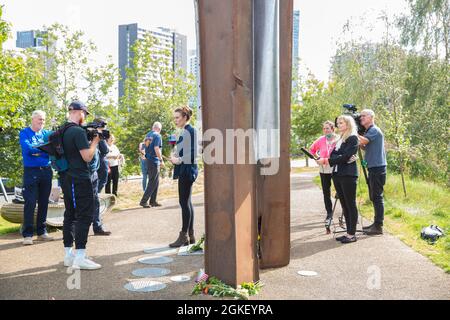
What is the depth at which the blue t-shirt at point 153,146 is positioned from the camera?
10.7 meters

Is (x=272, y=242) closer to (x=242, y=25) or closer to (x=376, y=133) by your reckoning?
(x=242, y=25)

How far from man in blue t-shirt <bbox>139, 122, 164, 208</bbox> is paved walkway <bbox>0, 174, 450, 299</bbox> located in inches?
100

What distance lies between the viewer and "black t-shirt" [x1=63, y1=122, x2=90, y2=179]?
5.50 metres

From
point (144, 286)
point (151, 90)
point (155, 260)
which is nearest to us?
point (144, 286)

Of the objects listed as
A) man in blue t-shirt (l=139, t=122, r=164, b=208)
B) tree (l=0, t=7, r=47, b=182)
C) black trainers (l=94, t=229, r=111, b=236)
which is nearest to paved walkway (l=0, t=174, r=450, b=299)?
black trainers (l=94, t=229, r=111, b=236)

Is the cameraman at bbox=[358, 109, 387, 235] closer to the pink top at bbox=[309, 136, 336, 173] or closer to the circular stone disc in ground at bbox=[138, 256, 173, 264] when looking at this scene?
the pink top at bbox=[309, 136, 336, 173]

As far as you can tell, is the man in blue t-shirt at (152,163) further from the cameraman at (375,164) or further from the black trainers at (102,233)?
the cameraman at (375,164)

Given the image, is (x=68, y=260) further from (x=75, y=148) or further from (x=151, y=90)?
(x=151, y=90)

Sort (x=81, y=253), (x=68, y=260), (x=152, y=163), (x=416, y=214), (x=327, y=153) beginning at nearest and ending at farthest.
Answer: (x=81, y=253) → (x=68, y=260) → (x=327, y=153) → (x=416, y=214) → (x=152, y=163)

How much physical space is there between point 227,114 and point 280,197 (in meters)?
1.54

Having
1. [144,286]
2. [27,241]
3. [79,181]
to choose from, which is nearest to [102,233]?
[27,241]

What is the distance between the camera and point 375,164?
305 inches

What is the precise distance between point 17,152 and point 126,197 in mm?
3235

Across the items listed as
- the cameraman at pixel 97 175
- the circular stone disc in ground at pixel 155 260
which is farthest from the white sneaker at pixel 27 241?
the circular stone disc in ground at pixel 155 260
